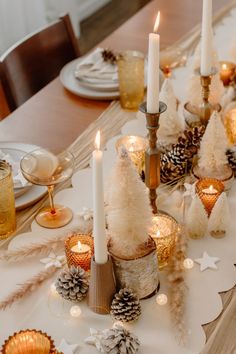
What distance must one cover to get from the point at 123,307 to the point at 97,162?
0.26m

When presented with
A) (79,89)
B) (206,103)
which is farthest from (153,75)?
(79,89)

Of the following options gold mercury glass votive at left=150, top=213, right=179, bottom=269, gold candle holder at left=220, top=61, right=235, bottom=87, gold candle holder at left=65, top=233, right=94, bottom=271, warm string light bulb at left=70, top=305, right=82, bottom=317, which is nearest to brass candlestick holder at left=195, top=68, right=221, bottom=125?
gold candle holder at left=220, top=61, right=235, bottom=87

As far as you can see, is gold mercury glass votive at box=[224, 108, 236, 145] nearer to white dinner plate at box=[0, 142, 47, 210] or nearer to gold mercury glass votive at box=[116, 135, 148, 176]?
gold mercury glass votive at box=[116, 135, 148, 176]

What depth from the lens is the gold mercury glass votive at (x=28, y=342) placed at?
88 cm

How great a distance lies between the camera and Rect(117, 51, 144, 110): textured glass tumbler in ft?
4.98

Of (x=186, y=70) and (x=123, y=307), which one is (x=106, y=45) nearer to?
(x=186, y=70)

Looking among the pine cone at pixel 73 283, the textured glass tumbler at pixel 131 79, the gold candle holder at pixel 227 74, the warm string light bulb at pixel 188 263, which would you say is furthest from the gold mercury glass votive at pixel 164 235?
the gold candle holder at pixel 227 74

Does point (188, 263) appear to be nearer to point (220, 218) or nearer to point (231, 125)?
point (220, 218)

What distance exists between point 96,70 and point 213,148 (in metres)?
0.55

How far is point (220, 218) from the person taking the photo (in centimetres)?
113

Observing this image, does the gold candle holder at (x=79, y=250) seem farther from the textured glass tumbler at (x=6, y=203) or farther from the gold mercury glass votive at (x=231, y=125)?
the gold mercury glass votive at (x=231, y=125)

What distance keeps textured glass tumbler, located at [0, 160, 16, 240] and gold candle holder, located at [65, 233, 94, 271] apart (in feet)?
0.48

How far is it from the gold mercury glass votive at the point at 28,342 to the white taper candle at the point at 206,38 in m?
0.68

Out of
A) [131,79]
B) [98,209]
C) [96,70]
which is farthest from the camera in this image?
[96,70]
